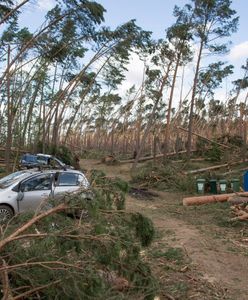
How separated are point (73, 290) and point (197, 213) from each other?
1098 cm

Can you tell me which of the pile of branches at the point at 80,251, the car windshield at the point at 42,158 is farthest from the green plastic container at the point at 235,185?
the pile of branches at the point at 80,251

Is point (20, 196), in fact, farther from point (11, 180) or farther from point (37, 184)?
point (11, 180)

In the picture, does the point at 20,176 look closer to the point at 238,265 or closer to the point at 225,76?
the point at 238,265

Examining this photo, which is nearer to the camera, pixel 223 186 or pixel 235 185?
pixel 235 185

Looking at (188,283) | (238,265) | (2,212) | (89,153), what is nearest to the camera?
(188,283)

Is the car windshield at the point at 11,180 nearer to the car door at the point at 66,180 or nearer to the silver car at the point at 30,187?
the silver car at the point at 30,187

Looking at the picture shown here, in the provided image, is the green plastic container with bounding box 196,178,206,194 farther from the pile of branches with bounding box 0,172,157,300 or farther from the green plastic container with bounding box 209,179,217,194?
the pile of branches with bounding box 0,172,157,300

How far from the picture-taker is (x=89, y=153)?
166 ft

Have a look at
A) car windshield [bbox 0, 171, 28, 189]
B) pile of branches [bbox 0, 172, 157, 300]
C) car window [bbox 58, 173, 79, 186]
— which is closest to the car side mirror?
car windshield [bbox 0, 171, 28, 189]

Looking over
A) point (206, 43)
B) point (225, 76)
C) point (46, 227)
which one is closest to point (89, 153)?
point (225, 76)

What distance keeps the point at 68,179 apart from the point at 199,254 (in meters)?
4.87

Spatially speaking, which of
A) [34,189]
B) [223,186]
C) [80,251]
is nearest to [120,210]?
[80,251]

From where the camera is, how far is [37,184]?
1223cm

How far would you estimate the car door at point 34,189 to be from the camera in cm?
1191
